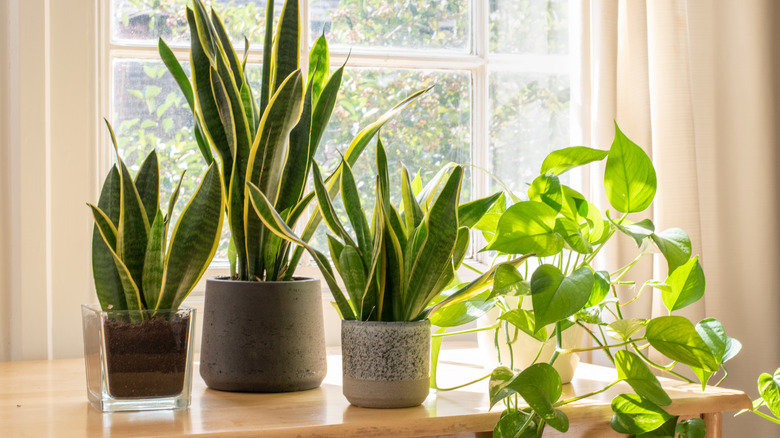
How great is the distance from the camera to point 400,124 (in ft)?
4.93

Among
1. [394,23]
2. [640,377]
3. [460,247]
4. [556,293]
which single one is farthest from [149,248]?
[394,23]

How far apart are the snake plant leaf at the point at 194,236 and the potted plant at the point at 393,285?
7cm

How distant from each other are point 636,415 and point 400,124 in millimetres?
850

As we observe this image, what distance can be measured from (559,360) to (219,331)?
1.44ft

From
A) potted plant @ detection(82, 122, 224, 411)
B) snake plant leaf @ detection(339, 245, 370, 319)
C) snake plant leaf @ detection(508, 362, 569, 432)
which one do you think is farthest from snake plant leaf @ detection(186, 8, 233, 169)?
snake plant leaf @ detection(508, 362, 569, 432)

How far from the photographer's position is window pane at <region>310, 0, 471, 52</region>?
147 cm

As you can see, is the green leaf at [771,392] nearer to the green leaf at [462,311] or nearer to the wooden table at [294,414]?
the wooden table at [294,414]

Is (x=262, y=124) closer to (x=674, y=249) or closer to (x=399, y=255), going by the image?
(x=399, y=255)

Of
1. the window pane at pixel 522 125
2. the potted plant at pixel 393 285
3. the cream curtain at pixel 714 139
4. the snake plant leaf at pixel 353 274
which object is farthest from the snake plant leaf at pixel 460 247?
the window pane at pixel 522 125

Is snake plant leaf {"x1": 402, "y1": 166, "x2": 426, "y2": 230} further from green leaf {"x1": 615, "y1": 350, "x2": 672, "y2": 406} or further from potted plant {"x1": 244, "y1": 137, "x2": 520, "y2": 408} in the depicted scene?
green leaf {"x1": 615, "y1": 350, "x2": 672, "y2": 406}

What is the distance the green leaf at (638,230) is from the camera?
29.8 inches

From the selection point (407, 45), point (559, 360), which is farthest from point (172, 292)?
point (407, 45)

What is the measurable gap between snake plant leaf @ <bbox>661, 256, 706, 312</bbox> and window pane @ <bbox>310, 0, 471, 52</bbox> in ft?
2.76

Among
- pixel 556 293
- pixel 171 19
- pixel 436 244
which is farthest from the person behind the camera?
pixel 171 19
